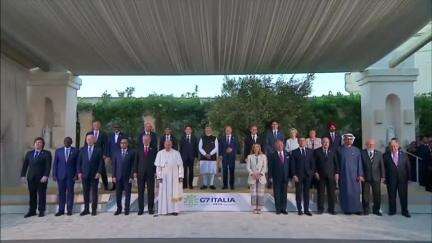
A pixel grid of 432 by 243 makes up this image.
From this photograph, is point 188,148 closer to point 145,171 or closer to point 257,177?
point 145,171

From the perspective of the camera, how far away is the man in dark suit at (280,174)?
10062 millimetres

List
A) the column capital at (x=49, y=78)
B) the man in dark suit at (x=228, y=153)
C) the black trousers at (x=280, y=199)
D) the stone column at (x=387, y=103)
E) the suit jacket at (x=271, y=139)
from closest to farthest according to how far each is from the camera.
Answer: the black trousers at (x=280, y=199), the suit jacket at (x=271, y=139), the man in dark suit at (x=228, y=153), the stone column at (x=387, y=103), the column capital at (x=49, y=78)

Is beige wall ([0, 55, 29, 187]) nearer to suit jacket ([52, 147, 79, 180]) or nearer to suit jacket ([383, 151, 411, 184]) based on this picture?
suit jacket ([52, 147, 79, 180])

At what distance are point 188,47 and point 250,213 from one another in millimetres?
5117

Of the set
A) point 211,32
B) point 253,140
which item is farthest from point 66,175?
point 211,32

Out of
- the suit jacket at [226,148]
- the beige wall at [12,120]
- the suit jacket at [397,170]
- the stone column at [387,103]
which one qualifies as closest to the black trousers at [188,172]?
the suit jacket at [226,148]

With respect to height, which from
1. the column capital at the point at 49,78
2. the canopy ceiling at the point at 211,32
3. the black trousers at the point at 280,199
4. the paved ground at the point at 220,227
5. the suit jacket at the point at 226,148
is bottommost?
the paved ground at the point at 220,227

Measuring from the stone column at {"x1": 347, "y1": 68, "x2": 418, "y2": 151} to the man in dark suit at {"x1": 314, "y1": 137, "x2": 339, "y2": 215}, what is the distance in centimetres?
607

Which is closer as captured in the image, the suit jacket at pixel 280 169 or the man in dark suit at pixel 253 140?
the suit jacket at pixel 280 169

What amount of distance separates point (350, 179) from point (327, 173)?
1.63 ft

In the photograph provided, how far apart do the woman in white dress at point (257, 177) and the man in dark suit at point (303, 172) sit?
0.64 metres

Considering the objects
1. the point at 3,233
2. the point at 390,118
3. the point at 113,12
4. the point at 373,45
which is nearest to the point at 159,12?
the point at 113,12

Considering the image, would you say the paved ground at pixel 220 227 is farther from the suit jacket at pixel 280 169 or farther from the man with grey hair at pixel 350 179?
the suit jacket at pixel 280 169

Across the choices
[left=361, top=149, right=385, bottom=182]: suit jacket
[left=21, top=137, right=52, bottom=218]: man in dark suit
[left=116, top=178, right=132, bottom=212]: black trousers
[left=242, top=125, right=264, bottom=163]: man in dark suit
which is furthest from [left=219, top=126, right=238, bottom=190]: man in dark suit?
[left=21, top=137, right=52, bottom=218]: man in dark suit
